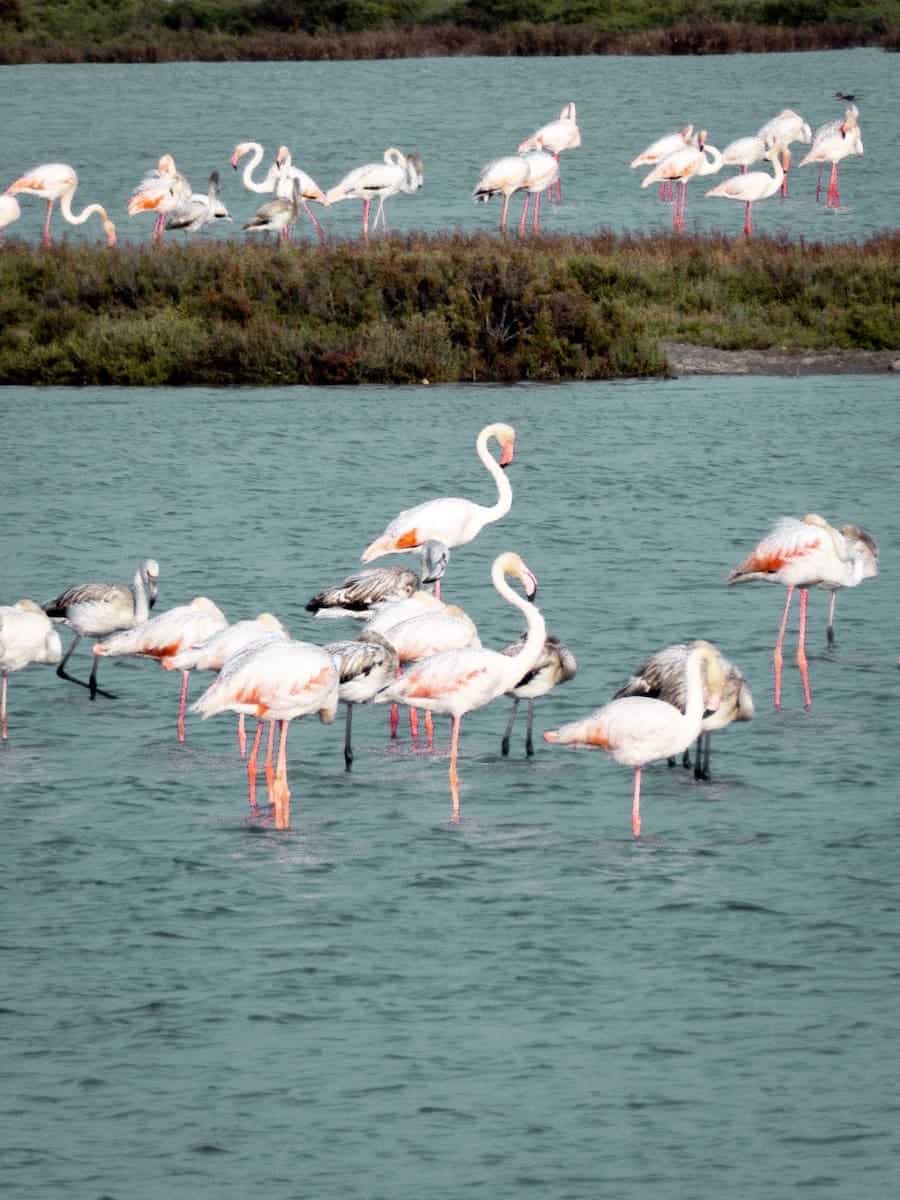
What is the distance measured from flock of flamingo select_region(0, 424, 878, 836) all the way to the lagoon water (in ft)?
1.17

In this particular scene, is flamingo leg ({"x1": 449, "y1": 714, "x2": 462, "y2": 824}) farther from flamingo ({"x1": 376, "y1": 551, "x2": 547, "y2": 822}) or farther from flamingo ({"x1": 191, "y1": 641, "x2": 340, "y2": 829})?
flamingo ({"x1": 191, "y1": 641, "x2": 340, "y2": 829})

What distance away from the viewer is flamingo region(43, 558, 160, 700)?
47.0ft

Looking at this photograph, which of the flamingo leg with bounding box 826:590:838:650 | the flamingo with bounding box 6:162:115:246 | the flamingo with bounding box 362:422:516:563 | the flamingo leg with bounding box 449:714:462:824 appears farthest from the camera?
the flamingo with bounding box 6:162:115:246

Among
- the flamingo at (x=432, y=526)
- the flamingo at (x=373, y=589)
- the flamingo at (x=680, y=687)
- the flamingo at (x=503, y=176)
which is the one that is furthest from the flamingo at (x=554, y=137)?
the flamingo at (x=680, y=687)

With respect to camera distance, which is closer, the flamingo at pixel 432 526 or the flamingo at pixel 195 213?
the flamingo at pixel 432 526

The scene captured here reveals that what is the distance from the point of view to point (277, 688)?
38.8ft

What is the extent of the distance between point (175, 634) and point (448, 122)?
1609 inches

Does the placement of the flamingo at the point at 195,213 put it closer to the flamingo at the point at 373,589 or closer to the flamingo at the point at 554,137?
the flamingo at the point at 554,137

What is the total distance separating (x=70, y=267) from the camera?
28.0 metres

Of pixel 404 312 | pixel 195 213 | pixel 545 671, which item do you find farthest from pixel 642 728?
pixel 195 213

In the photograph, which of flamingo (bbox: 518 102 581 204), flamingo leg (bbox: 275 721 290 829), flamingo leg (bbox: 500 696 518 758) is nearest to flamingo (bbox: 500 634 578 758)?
flamingo leg (bbox: 500 696 518 758)

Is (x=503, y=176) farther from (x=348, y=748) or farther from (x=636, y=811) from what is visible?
(x=636, y=811)

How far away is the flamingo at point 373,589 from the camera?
14312mm

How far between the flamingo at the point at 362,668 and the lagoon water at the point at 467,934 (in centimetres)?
51
